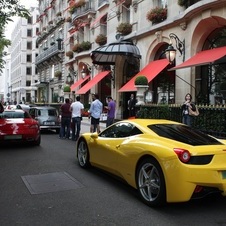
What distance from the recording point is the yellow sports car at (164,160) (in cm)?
463

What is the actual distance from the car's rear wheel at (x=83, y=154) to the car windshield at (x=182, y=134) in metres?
2.18

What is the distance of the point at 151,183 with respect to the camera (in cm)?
510

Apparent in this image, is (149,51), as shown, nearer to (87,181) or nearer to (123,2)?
(123,2)

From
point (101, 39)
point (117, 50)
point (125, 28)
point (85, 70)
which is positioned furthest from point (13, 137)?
point (85, 70)

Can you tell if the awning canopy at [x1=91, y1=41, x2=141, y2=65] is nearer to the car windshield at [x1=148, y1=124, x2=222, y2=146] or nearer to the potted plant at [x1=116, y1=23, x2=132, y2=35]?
the potted plant at [x1=116, y1=23, x2=132, y2=35]

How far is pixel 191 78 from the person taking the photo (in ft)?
52.6

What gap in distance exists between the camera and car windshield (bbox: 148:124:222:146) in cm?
535

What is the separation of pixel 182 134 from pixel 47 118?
461 inches

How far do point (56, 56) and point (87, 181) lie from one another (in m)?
36.0

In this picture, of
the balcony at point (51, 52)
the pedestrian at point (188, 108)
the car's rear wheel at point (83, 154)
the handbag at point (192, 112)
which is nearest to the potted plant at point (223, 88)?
the pedestrian at point (188, 108)

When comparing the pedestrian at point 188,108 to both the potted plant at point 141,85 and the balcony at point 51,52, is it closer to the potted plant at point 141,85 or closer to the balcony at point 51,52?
the potted plant at point 141,85

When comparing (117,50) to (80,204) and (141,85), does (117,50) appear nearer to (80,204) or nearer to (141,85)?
(141,85)

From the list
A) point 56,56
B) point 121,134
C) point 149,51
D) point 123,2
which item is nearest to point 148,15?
point 149,51

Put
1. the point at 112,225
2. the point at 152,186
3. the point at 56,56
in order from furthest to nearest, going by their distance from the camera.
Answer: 1. the point at 56,56
2. the point at 152,186
3. the point at 112,225
